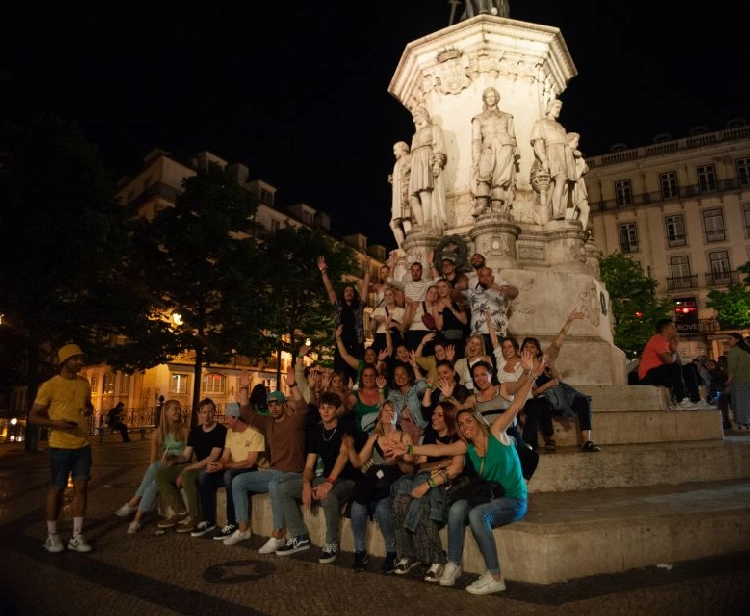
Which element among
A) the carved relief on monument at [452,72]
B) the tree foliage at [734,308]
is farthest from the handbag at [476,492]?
the tree foliage at [734,308]

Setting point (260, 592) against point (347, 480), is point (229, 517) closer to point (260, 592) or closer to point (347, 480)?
point (347, 480)

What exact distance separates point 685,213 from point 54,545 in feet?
169

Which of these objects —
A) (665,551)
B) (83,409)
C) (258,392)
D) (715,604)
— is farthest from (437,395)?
(258,392)

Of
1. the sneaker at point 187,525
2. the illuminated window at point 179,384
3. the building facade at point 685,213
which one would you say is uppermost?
the building facade at point 685,213

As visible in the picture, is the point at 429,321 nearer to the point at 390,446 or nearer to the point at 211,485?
the point at 390,446

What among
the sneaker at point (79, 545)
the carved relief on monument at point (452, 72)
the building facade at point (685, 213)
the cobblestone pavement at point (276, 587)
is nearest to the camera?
the cobblestone pavement at point (276, 587)

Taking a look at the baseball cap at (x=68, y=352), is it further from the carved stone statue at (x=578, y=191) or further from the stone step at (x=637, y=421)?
the carved stone statue at (x=578, y=191)

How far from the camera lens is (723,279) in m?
44.9

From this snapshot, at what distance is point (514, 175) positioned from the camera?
32.6 feet

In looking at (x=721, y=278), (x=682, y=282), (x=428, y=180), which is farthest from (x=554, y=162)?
(x=721, y=278)

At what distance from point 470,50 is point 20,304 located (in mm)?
15750

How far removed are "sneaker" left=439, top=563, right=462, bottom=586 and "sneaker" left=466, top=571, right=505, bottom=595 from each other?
21 cm

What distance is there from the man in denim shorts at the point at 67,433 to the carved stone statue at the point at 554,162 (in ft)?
26.4

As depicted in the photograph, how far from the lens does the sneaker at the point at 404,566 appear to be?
179 inches
